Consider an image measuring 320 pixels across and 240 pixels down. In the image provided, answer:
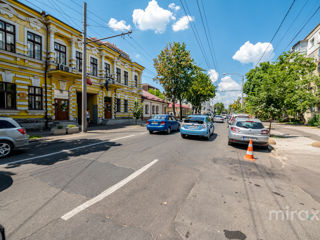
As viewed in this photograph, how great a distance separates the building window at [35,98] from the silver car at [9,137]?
8.77m

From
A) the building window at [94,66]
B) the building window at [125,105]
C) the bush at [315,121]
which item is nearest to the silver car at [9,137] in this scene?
the building window at [94,66]

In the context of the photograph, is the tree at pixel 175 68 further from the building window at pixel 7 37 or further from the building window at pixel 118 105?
the building window at pixel 7 37

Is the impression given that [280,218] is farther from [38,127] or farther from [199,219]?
[38,127]

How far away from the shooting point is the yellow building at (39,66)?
11.8 metres

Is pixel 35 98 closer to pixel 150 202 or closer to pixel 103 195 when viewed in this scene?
pixel 103 195

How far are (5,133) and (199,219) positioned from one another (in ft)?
24.5

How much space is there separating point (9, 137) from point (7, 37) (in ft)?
35.5

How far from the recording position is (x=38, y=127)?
13.5 m

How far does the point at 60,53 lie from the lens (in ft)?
50.7

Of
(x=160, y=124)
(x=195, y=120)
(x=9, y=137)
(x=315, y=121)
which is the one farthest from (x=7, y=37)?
(x=315, y=121)

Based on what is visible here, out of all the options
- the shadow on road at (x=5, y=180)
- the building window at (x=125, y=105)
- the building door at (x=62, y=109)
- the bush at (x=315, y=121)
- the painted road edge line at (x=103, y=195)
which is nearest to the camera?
the painted road edge line at (x=103, y=195)

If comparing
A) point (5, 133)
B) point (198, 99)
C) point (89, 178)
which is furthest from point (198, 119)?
point (198, 99)

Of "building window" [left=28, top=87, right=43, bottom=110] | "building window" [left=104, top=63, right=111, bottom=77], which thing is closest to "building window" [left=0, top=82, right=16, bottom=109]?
"building window" [left=28, top=87, right=43, bottom=110]

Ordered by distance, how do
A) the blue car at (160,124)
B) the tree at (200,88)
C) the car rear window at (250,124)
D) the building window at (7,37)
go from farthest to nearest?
the tree at (200,88)
the blue car at (160,124)
the building window at (7,37)
the car rear window at (250,124)
